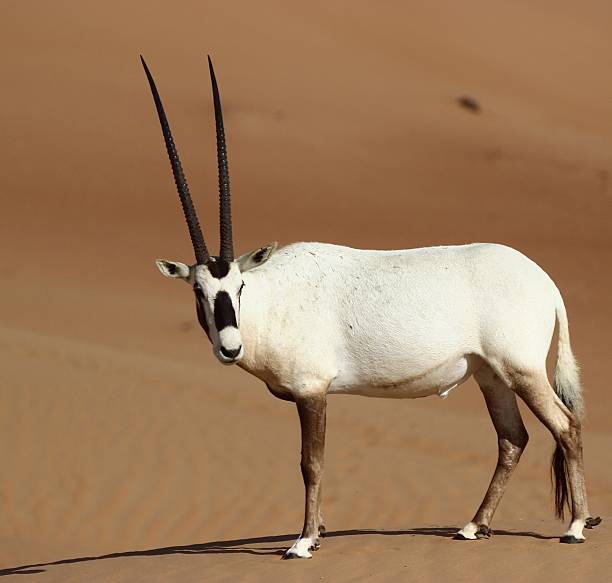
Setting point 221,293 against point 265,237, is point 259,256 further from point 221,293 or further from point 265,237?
point 265,237

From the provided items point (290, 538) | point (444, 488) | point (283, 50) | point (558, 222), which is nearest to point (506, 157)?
point (558, 222)

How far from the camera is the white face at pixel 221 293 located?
697 centimetres

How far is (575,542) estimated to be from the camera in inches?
297

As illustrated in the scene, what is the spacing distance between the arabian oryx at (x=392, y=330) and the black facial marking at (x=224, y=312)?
0.66 ft

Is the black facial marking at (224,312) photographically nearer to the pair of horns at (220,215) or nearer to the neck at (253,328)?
the pair of horns at (220,215)

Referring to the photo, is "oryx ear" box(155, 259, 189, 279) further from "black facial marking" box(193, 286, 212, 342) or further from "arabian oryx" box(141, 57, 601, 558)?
"black facial marking" box(193, 286, 212, 342)

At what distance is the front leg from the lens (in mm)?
7520

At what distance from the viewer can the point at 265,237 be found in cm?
2498

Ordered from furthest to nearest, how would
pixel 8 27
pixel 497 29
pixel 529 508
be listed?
pixel 497 29 → pixel 8 27 → pixel 529 508

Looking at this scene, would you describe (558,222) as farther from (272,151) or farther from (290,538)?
(290,538)

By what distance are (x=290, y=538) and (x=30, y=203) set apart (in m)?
18.6

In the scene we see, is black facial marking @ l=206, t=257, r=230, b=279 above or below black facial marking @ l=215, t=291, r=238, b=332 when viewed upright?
above

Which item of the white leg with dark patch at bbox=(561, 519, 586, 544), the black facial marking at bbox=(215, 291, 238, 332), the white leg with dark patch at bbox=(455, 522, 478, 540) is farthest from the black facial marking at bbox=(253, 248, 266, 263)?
the white leg with dark patch at bbox=(561, 519, 586, 544)

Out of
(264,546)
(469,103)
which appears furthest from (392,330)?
(469,103)
